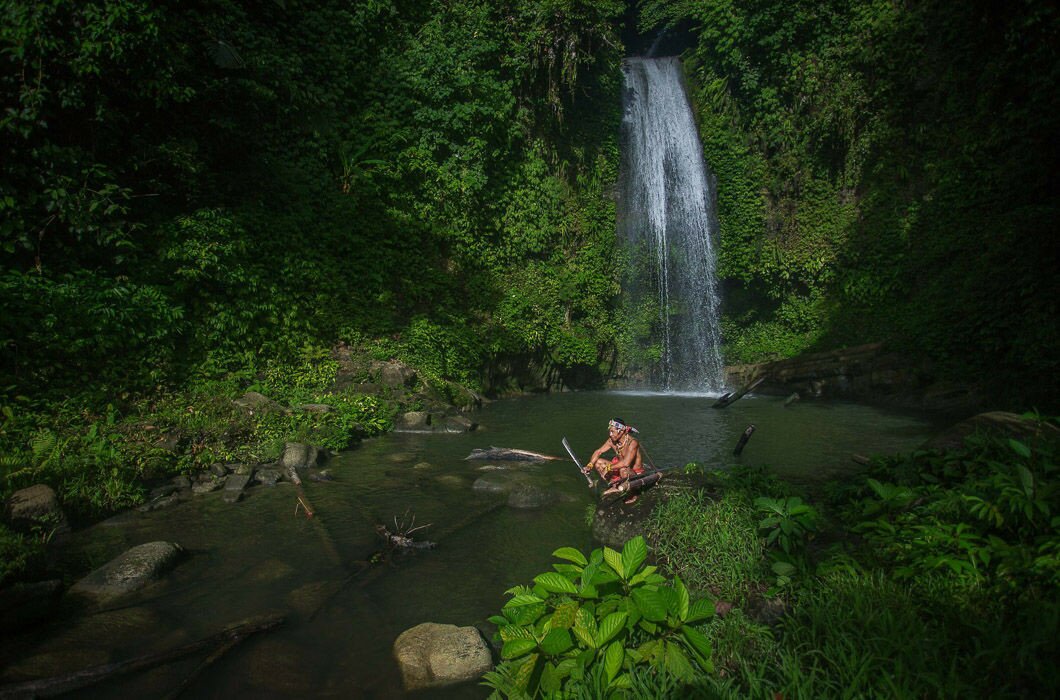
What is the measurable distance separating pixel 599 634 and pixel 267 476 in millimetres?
6761

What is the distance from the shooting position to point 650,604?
287 cm

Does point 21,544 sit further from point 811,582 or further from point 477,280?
point 477,280

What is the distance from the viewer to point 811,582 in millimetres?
3656

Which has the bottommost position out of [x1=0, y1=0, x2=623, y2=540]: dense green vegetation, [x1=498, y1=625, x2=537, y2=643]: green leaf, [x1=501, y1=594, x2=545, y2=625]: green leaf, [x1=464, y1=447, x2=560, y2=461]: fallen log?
[x1=464, y1=447, x2=560, y2=461]: fallen log

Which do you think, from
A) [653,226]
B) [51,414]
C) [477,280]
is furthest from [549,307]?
[51,414]

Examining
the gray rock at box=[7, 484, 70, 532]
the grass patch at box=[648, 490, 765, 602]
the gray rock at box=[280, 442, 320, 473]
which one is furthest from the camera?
the gray rock at box=[280, 442, 320, 473]

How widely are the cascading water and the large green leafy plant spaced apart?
54.1 feet

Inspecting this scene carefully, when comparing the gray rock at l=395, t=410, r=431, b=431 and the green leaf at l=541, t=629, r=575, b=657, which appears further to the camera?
the gray rock at l=395, t=410, r=431, b=431

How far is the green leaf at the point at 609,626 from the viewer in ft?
9.02

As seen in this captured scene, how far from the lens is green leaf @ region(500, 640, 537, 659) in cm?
275

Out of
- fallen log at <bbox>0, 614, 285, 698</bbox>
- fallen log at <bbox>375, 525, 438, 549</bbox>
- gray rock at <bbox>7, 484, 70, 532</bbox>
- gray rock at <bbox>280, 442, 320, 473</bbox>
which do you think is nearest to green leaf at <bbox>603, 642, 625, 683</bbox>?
fallen log at <bbox>0, 614, 285, 698</bbox>

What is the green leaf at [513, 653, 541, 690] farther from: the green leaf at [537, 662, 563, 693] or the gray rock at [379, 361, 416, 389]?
the gray rock at [379, 361, 416, 389]

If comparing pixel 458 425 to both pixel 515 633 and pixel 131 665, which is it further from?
pixel 515 633

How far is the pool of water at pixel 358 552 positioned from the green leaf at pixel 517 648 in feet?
3.61
